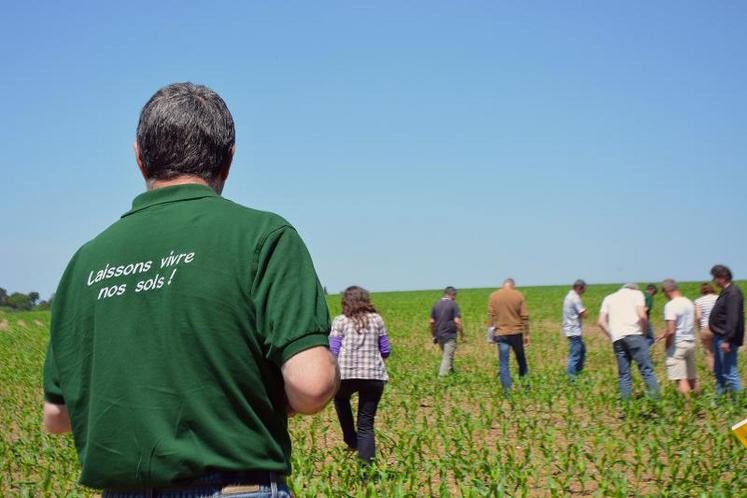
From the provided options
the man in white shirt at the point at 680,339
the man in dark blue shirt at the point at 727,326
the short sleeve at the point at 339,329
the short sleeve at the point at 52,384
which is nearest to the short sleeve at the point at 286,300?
the short sleeve at the point at 52,384

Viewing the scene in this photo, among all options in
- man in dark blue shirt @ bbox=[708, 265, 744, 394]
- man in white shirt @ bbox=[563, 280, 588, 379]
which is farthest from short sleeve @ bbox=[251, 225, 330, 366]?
man in white shirt @ bbox=[563, 280, 588, 379]

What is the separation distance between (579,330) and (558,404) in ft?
8.92

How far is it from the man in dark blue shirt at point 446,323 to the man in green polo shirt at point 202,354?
15.1 meters

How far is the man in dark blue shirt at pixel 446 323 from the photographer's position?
56.0 feet

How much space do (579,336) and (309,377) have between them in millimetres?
14572

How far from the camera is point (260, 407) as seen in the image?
2043 mm

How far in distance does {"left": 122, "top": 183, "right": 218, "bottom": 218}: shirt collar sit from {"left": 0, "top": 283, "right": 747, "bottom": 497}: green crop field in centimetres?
490

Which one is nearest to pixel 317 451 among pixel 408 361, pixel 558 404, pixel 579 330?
pixel 558 404

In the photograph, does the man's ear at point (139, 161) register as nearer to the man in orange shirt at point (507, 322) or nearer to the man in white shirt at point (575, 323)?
the man in orange shirt at point (507, 322)

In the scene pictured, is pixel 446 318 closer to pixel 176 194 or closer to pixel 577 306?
pixel 577 306

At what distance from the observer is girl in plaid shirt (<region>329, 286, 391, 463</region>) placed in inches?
321

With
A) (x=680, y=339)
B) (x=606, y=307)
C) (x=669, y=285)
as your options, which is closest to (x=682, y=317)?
(x=680, y=339)

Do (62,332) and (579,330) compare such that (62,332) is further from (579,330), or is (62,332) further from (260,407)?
(579,330)

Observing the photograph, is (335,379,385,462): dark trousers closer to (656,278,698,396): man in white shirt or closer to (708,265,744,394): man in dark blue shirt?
(656,278,698,396): man in white shirt
